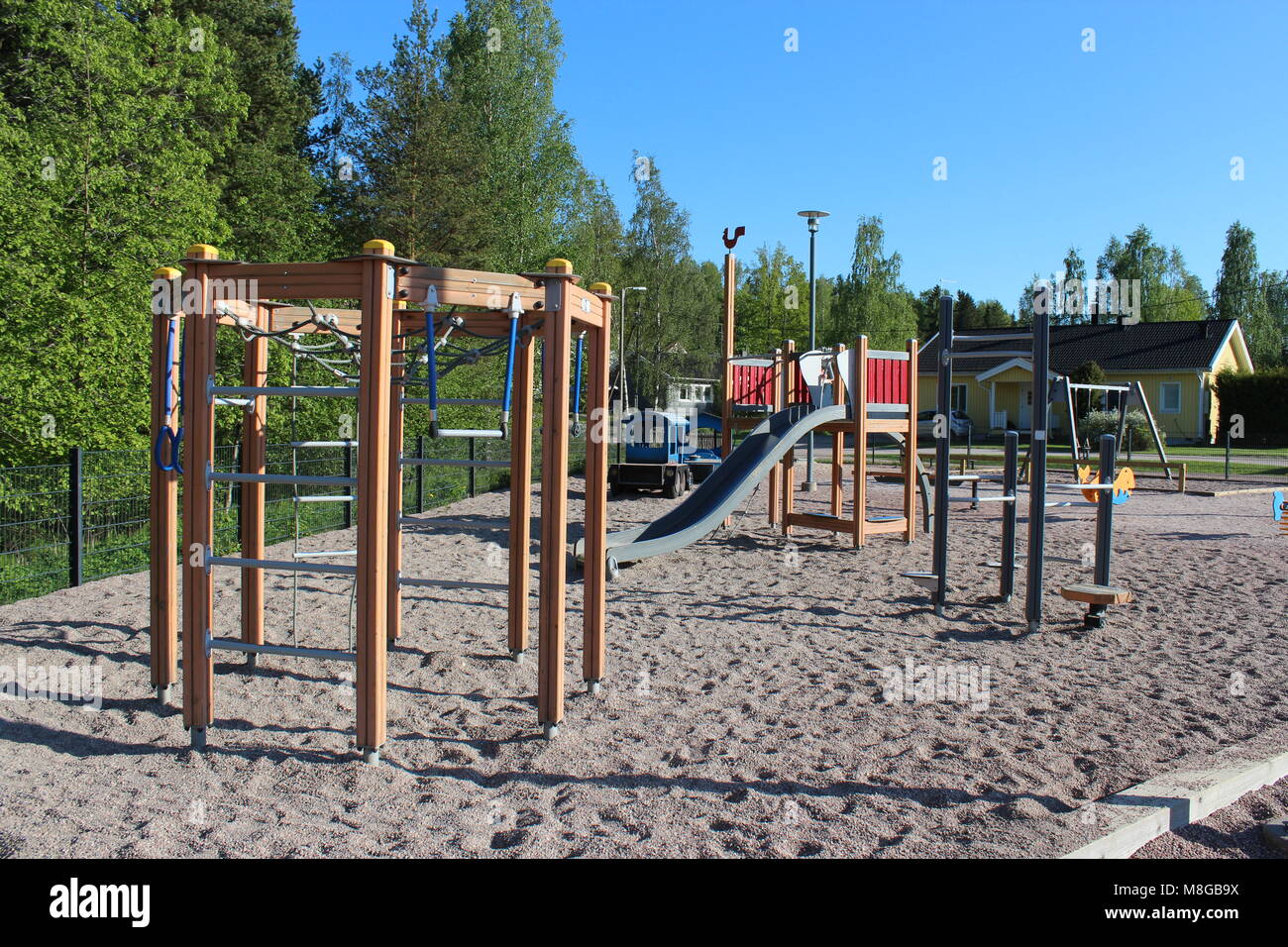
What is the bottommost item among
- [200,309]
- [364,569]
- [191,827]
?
[191,827]

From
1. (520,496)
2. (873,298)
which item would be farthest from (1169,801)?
(873,298)

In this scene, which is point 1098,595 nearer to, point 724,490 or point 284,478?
point 724,490

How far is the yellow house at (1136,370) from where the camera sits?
3681cm

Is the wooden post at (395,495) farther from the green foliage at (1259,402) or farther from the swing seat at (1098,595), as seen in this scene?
the green foliage at (1259,402)

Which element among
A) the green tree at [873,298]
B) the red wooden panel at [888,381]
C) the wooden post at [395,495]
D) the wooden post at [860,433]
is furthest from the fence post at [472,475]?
the green tree at [873,298]

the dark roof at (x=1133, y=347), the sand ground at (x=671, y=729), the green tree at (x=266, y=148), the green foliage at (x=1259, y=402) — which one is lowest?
the sand ground at (x=671, y=729)

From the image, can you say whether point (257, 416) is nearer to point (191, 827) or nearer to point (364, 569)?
point (364, 569)

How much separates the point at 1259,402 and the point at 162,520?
123 ft

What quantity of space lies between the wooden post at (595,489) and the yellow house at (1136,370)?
31.4 metres

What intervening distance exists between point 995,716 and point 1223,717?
1184 mm

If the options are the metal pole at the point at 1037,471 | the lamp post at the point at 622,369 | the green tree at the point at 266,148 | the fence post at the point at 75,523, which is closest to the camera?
the metal pole at the point at 1037,471

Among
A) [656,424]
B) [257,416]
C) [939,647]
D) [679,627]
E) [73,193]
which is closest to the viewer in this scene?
[257,416]

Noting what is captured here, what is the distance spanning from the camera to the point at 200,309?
4180mm
